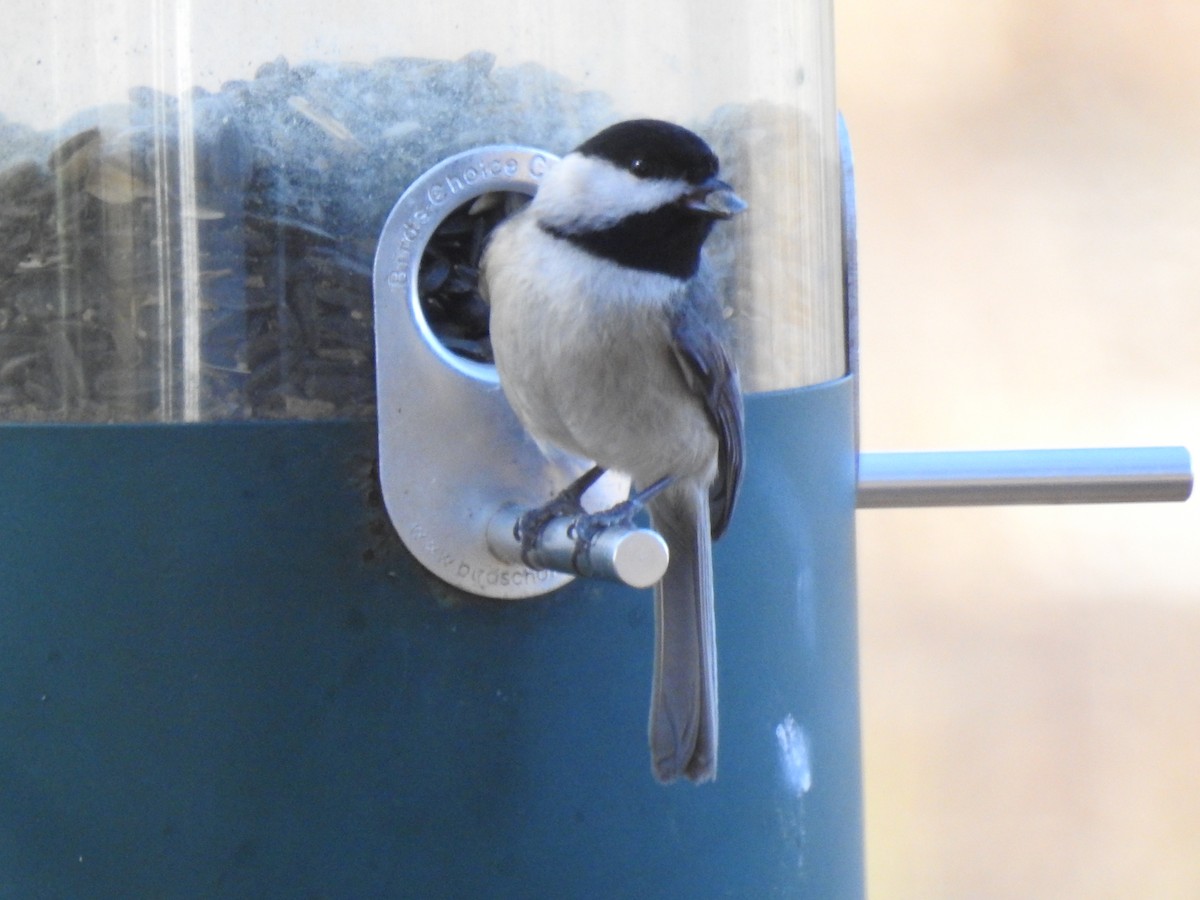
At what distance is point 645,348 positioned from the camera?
4.26 feet

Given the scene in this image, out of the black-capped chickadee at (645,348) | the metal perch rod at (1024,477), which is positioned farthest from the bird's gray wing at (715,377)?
the metal perch rod at (1024,477)

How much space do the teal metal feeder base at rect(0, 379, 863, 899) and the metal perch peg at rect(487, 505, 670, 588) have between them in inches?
2.7

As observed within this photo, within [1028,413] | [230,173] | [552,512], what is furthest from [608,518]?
[1028,413]

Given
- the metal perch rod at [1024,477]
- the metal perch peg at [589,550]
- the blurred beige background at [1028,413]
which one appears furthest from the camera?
the blurred beige background at [1028,413]

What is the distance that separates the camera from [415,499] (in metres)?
1.27

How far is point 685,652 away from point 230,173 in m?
0.51

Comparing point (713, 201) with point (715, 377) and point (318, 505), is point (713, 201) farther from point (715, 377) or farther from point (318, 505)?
point (318, 505)

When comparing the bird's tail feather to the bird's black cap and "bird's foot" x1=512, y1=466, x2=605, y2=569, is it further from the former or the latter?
the bird's black cap

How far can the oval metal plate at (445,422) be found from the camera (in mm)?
1260

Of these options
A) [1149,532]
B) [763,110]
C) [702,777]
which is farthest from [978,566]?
[702,777]

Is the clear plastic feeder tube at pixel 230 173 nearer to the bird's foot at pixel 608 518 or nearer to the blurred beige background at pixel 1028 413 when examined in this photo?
the bird's foot at pixel 608 518

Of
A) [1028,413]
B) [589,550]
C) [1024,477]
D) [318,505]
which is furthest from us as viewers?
[1028,413]

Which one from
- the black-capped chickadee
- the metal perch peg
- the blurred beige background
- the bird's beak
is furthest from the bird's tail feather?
the blurred beige background

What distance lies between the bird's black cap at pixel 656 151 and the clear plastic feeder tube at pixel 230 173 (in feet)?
0.44
